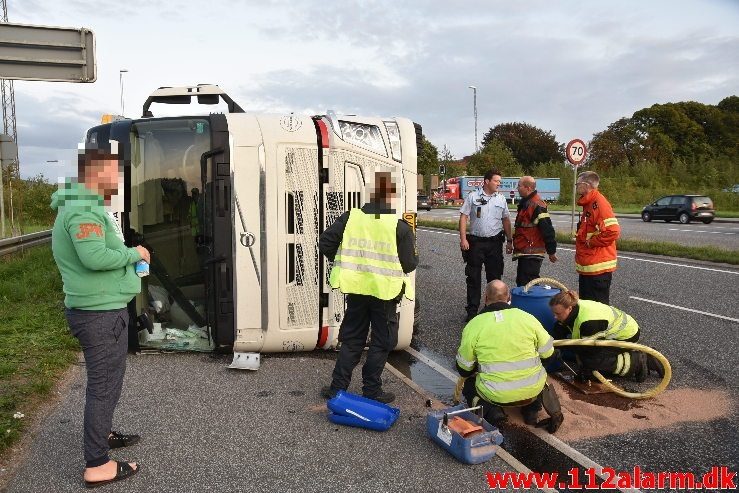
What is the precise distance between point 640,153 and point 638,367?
164 ft

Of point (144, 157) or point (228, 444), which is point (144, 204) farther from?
point (228, 444)

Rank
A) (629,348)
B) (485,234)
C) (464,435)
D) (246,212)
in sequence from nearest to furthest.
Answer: (464,435) → (629,348) → (246,212) → (485,234)

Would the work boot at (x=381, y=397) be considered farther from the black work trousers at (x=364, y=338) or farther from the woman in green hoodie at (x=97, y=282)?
the woman in green hoodie at (x=97, y=282)

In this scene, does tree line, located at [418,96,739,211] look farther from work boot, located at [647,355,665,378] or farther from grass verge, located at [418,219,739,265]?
work boot, located at [647,355,665,378]

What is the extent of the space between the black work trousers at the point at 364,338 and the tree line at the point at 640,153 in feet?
121

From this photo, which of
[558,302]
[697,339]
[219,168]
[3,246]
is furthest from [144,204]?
[3,246]

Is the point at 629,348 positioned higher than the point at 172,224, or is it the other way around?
the point at 172,224

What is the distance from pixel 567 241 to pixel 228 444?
43.7ft

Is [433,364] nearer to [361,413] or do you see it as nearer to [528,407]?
[528,407]

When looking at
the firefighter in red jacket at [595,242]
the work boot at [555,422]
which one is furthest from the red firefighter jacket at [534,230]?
the work boot at [555,422]

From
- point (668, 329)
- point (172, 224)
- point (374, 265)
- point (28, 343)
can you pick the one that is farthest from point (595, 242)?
point (28, 343)

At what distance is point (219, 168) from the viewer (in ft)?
16.7

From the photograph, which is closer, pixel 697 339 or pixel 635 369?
pixel 635 369

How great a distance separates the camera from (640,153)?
4928cm
